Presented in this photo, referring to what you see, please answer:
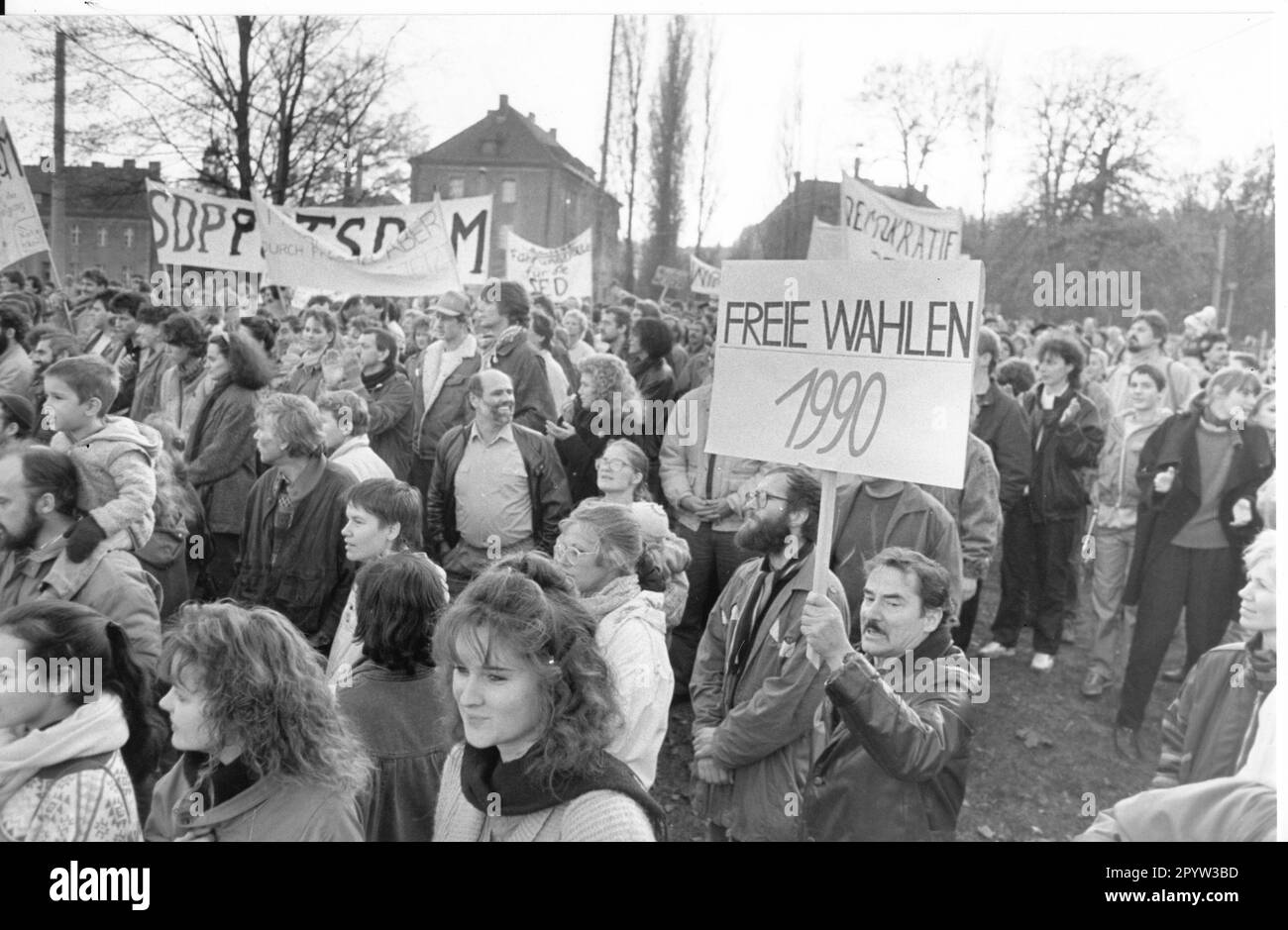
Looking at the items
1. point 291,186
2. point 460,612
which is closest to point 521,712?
point 460,612

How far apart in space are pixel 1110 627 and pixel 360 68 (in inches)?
165

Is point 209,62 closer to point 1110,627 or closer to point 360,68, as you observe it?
point 360,68

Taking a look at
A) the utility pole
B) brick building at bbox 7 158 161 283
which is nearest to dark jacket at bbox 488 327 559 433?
A: brick building at bbox 7 158 161 283

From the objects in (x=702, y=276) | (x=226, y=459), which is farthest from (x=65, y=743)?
(x=702, y=276)

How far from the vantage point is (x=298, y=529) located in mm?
4121

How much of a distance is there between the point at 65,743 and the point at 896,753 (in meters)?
1.96

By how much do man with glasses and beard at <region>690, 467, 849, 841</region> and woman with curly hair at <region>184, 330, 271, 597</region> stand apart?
255 cm

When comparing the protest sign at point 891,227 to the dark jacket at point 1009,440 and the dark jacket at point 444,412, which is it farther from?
the dark jacket at point 444,412

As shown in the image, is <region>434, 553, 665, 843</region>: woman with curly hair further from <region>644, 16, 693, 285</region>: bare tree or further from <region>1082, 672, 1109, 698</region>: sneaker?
<region>1082, 672, 1109, 698</region>: sneaker

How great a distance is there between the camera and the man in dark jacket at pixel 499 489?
15.6ft

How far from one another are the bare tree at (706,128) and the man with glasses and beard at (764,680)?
193 centimetres

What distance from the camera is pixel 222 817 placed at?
238 centimetres

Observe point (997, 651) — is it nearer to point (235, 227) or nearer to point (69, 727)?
point (69, 727)

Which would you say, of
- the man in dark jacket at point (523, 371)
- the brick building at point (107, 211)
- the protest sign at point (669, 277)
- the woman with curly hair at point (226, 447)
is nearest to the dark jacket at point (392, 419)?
the man in dark jacket at point (523, 371)
